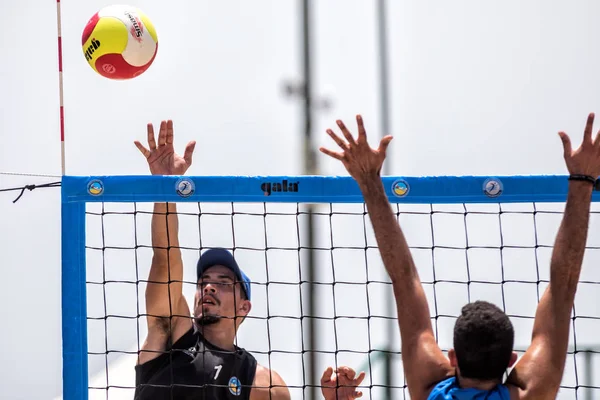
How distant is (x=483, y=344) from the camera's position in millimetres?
4137

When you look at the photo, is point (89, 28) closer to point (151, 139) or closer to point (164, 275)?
point (151, 139)

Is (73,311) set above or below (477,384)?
above

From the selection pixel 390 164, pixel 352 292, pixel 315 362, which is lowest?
pixel 315 362

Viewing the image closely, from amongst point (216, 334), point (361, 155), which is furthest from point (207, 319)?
point (361, 155)

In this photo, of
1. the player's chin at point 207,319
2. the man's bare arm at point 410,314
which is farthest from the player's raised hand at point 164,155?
the man's bare arm at point 410,314

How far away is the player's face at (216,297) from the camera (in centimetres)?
638

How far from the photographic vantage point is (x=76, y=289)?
232 inches

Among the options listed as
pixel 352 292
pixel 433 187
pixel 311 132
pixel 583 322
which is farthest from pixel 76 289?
pixel 583 322

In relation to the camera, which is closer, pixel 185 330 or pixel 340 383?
pixel 340 383

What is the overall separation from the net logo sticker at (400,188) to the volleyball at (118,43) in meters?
1.80

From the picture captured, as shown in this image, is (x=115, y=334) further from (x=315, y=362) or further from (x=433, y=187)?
(x=433, y=187)

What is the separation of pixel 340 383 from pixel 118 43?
7.96 ft

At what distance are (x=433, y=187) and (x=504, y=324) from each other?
187 cm

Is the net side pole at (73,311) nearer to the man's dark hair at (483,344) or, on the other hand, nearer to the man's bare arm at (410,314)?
the man's bare arm at (410,314)
